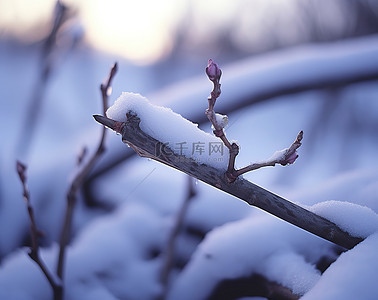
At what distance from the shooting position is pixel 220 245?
0.65 m

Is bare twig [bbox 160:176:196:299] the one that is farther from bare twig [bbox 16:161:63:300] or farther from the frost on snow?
the frost on snow

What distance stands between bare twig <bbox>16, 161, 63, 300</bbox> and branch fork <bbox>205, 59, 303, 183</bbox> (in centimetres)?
36

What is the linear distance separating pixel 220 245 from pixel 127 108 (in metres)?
0.36

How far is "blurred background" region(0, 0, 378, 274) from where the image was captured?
1.14 m

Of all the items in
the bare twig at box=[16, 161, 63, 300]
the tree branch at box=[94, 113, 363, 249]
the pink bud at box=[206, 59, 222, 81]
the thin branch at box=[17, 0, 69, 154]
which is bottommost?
the bare twig at box=[16, 161, 63, 300]

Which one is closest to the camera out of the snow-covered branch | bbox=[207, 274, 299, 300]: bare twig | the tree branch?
the tree branch

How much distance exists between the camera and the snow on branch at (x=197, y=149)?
0.41 m

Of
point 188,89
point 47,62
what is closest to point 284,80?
point 188,89

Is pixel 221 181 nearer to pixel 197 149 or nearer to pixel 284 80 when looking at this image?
pixel 197 149

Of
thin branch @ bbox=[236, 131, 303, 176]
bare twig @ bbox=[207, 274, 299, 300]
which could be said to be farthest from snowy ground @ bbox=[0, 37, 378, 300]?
thin branch @ bbox=[236, 131, 303, 176]

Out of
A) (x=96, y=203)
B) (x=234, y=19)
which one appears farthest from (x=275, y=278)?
(x=234, y=19)

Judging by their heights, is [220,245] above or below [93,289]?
above

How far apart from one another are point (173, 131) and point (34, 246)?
34 centimetres

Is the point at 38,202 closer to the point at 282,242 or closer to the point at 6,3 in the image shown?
the point at 282,242
